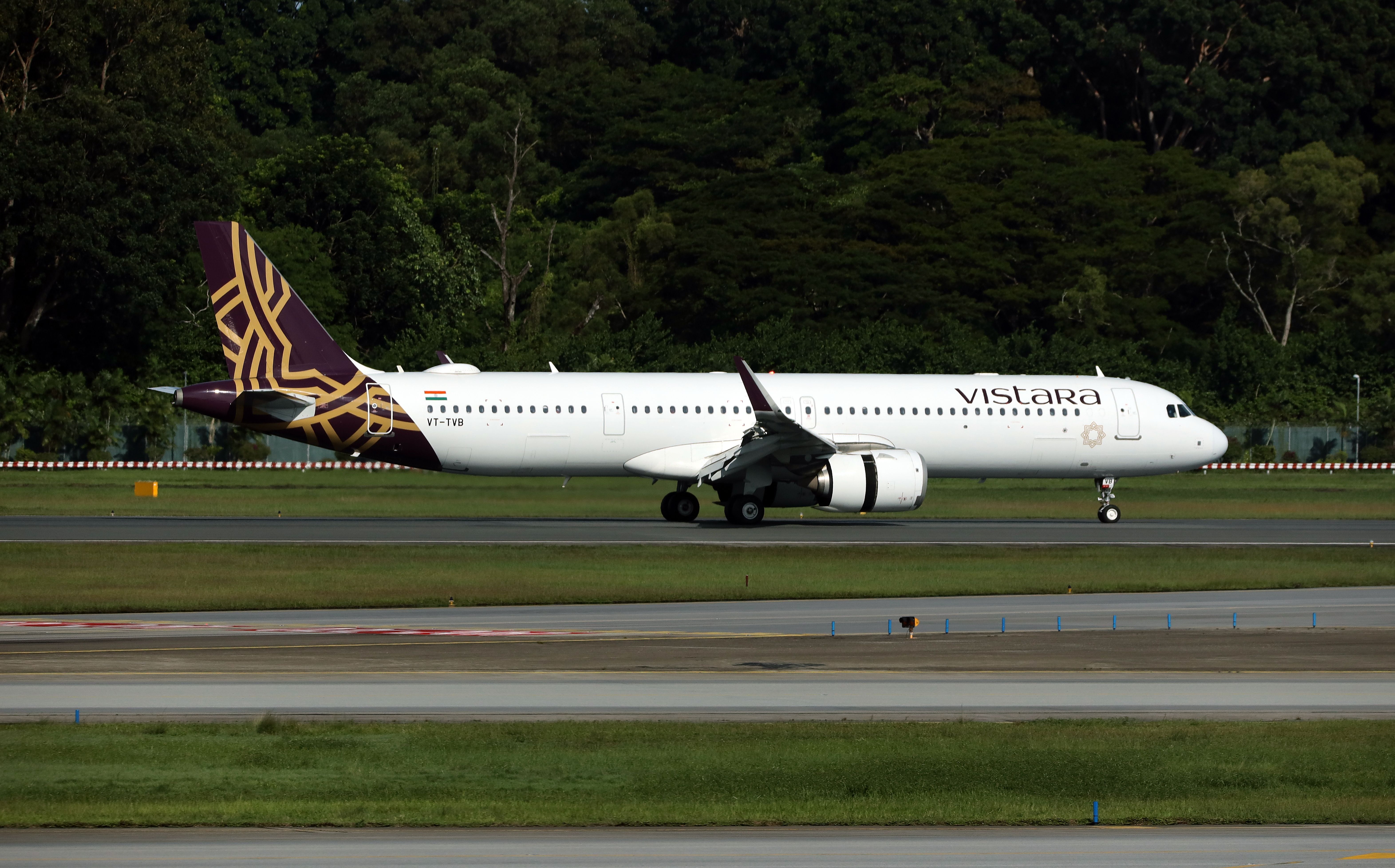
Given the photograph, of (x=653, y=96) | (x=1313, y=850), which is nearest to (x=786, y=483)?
(x=1313, y=850)

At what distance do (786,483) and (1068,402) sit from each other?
886 centimetres

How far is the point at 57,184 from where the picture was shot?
71.9m

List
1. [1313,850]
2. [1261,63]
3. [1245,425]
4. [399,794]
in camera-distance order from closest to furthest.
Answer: [1313,850]
[399,794]
[1245,425]
[1261,63]

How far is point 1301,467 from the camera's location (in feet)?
233

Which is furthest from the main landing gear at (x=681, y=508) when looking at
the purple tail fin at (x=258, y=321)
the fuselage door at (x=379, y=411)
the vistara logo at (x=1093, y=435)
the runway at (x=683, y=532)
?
the vistara logo at (x=1093, y=435)

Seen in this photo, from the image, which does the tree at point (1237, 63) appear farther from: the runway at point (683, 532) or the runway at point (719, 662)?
the runway at point (719, 662)

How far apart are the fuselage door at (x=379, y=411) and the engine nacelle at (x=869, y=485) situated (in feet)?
31.4

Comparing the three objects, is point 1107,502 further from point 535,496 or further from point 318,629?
point 318,629

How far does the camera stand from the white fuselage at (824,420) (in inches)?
1582

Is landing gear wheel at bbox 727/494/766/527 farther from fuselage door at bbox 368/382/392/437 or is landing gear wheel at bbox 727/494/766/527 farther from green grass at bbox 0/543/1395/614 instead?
fuselage door at bbox 368/382/392/437

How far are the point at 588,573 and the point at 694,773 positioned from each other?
15953 mm

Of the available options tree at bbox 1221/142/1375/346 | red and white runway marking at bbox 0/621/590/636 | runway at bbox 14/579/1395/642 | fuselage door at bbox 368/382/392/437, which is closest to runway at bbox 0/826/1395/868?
red and white runway marking at bbox 0/621/590/636

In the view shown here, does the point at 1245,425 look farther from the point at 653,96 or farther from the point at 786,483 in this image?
the point at 653,96

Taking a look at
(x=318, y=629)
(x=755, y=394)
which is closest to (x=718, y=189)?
(x=755, y=394)
